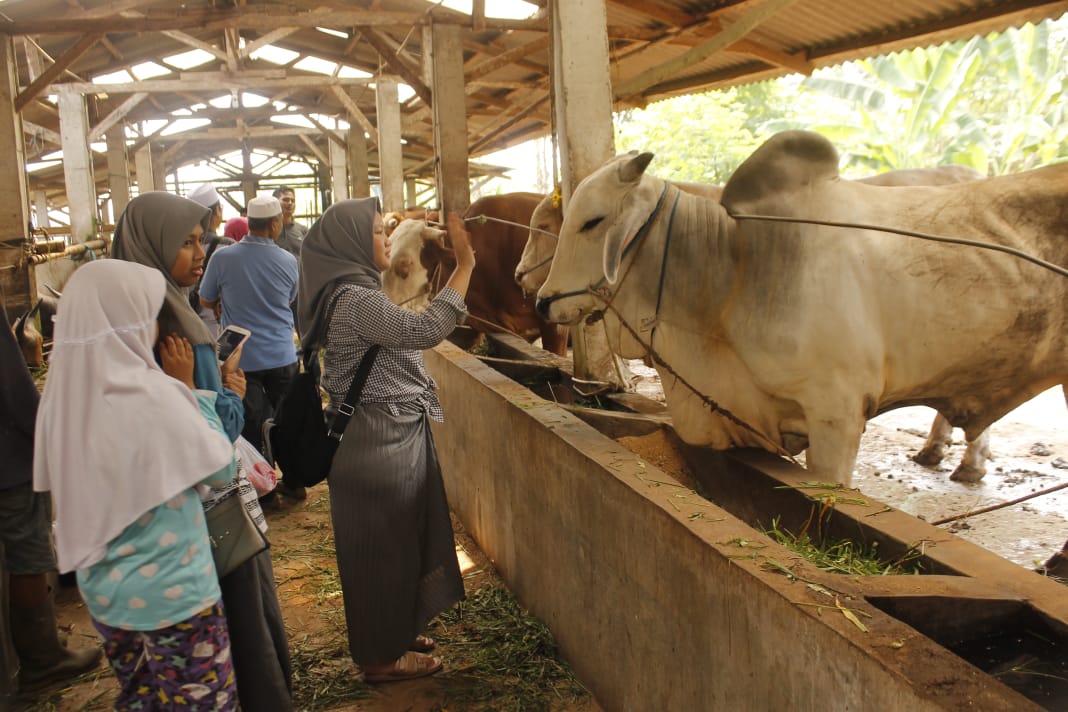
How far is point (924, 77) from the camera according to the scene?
20078 mm

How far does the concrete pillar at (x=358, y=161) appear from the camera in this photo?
15281 millimetres

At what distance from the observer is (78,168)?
1166 cm

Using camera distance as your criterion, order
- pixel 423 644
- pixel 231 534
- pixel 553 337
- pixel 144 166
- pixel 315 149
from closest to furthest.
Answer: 1. pixel 231 534
2. pixel 423 644
3. pixel 553 337
4. pixel 144 166
5. pixel 315 149

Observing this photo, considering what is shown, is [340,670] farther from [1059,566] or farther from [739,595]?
[1059,566]

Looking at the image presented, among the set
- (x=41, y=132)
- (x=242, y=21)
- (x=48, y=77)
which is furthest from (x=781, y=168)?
(x=41, y=132)

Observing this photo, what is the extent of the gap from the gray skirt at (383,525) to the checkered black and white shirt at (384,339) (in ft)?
0.28

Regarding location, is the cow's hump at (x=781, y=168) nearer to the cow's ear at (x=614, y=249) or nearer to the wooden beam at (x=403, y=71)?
the cow's ear at (x=614, y=249)

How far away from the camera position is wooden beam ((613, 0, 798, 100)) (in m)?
5.94

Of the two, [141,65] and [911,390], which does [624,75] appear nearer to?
[141,65]

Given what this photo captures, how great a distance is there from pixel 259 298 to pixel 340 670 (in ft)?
7.87

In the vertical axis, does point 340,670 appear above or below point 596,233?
below

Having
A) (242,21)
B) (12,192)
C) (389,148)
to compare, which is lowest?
(12,192)

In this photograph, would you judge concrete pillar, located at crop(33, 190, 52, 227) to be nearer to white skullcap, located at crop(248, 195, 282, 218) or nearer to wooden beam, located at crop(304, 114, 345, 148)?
wooden beam, located at crop(304, 114, 345, 148)

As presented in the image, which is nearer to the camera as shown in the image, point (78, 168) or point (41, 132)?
point (78, 168)
